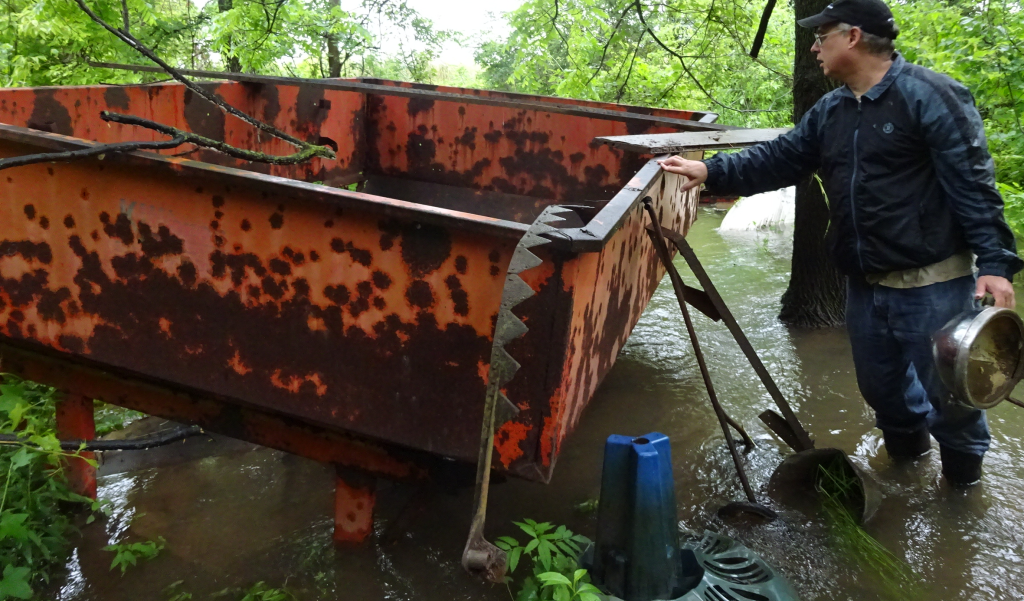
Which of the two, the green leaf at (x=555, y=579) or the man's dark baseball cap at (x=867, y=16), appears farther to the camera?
the man's dark baseball cap at (x=867, y=16)

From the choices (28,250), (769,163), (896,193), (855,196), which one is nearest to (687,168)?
(769,163)

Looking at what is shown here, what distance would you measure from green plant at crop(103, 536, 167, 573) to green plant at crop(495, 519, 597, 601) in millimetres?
1192

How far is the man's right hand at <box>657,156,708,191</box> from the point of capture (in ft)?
7.96

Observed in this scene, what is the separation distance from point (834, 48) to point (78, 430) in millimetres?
2990

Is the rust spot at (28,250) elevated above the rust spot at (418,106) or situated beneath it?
situated beneath

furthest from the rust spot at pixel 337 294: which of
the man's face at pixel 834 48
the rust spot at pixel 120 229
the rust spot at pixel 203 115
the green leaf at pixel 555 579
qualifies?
the rust spot at pixel 203 115

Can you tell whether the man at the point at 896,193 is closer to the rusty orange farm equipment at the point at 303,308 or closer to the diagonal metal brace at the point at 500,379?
the rusty orange farm equipment at the point at 303,308

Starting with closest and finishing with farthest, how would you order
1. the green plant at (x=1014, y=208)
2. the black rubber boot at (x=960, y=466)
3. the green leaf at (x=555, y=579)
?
1. the green leaf at (x=555, y=579)
2. the black rubber boot at (x=960, y=466)
3. the green plant at (x=1014, y=208)

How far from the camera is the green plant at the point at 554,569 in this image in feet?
5.43

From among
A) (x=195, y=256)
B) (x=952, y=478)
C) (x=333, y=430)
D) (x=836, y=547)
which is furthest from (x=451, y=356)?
(x=952, y=478)

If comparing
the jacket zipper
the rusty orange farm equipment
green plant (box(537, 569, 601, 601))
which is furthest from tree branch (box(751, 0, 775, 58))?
green plant (box(537, 569, 601, 601))

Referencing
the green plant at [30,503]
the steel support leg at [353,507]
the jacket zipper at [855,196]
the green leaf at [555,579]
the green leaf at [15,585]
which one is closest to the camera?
the green leaf at [555,579]

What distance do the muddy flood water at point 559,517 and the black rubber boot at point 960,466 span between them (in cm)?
5

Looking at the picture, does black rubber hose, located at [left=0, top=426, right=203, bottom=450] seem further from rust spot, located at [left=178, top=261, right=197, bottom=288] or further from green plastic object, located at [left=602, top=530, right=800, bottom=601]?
green plastic object, located at [left=602, top=530, right=800, bottom=601]
